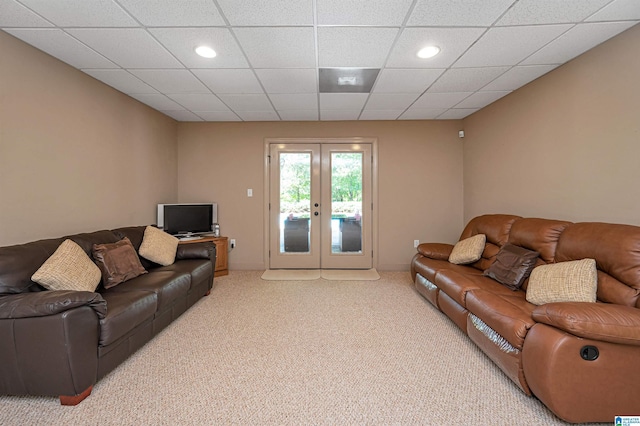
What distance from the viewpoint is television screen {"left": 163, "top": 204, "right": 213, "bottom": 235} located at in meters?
4.37

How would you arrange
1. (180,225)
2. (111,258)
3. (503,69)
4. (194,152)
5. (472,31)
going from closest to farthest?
(472,31)
(111,258)
(503,69)
(180,225)
(194,152)

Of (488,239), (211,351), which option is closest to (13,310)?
(211,351)

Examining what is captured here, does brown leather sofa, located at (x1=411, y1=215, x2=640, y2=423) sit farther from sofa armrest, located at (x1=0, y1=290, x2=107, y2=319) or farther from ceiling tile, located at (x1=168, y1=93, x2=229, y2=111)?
ceiling tile, located at (x1=168, y1=93, x2=229, y2=111)

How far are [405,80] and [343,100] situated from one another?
90cm

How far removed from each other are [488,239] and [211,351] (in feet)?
10.2

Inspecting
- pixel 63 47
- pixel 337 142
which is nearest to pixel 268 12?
pixel 63 47

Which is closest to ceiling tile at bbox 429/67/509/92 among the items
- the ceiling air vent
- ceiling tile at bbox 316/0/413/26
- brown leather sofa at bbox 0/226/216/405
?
the ceiling air vent

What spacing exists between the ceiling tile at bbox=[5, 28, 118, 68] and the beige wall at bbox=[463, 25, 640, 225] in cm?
432

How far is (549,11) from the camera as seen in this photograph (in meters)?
2.02

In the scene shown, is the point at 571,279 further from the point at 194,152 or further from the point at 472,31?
the point at 194,152

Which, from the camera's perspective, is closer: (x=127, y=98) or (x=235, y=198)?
(x=127, y=98)

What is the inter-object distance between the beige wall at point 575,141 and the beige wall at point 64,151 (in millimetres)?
4763

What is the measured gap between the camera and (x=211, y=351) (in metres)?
2.39

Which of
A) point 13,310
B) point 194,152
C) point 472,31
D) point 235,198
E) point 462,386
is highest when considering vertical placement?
point 472,31
